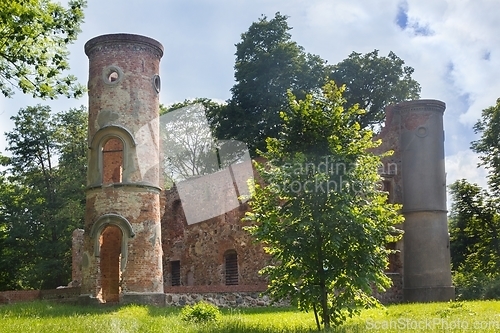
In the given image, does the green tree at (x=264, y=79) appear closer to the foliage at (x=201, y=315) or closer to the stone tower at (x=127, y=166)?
the stone tower at (x=127, y=166)

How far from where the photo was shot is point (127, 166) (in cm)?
1881

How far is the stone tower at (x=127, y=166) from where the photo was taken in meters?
18.2

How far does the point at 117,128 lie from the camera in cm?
1878

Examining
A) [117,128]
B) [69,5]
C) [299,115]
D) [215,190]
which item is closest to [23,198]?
[215,190]

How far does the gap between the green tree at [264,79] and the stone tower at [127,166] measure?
1270 cm

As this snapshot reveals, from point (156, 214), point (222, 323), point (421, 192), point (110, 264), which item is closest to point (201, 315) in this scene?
point (222, 323)

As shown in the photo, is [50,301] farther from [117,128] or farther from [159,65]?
[159,65]

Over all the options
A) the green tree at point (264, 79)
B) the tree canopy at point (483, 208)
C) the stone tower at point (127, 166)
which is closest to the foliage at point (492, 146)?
the tree canopy at point (483, 208)

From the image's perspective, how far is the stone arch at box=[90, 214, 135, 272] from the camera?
59.7 ft

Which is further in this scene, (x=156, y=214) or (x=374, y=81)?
(x=374, y=81)

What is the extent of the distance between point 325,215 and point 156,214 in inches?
370

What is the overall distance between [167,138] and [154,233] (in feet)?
71.5

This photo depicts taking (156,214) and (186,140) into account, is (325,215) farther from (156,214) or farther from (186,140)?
(186,140)

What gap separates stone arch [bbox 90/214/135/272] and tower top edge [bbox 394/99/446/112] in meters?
12.0
